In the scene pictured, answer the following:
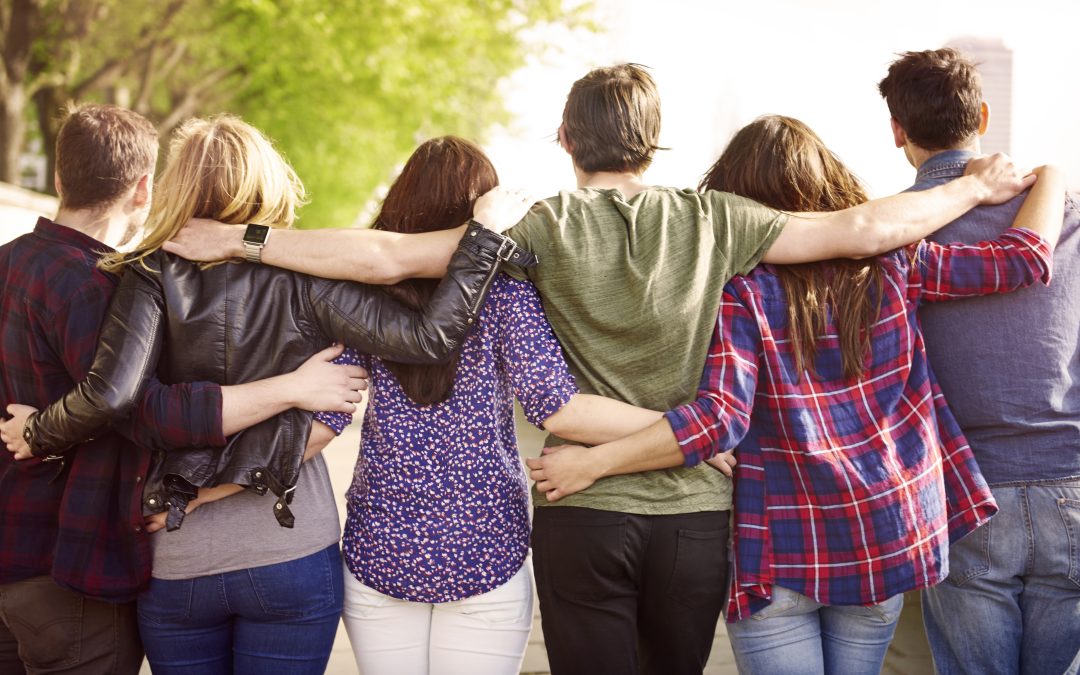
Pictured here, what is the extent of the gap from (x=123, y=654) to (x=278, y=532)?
26.7 inches

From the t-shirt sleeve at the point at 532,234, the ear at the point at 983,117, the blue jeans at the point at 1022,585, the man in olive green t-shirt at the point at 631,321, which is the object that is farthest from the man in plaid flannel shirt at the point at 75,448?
the ear at the point at 983,117

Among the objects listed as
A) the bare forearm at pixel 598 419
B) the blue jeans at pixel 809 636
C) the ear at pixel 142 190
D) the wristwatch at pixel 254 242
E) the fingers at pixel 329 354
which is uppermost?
the ear at pixel 142 190

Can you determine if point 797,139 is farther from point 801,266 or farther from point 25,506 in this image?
point 25,506

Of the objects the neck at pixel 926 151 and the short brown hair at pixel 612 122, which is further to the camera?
the neck at pixel 926 151

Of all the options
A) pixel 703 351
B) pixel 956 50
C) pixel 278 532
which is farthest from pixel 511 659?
pixel 956 50

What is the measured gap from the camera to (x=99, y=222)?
2.77 metres

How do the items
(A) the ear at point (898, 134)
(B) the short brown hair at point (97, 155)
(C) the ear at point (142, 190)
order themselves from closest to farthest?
(B) the short brown hair at point (97, 155)
(C) the ear at point (142, 190)
(A) the ear at point (898, 134)

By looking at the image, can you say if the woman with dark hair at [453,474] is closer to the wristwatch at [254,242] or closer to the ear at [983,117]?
the wristwatch at [254,242]

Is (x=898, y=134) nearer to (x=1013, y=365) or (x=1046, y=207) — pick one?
(x=1046, y=207)

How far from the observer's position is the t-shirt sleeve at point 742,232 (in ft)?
8.12

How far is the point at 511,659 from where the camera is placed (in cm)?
254

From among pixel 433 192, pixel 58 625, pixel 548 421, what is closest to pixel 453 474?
pixel 548 421

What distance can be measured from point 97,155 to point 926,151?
2.42 m

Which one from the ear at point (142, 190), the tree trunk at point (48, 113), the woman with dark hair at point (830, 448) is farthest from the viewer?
the tree trunk at point (48, 113)
